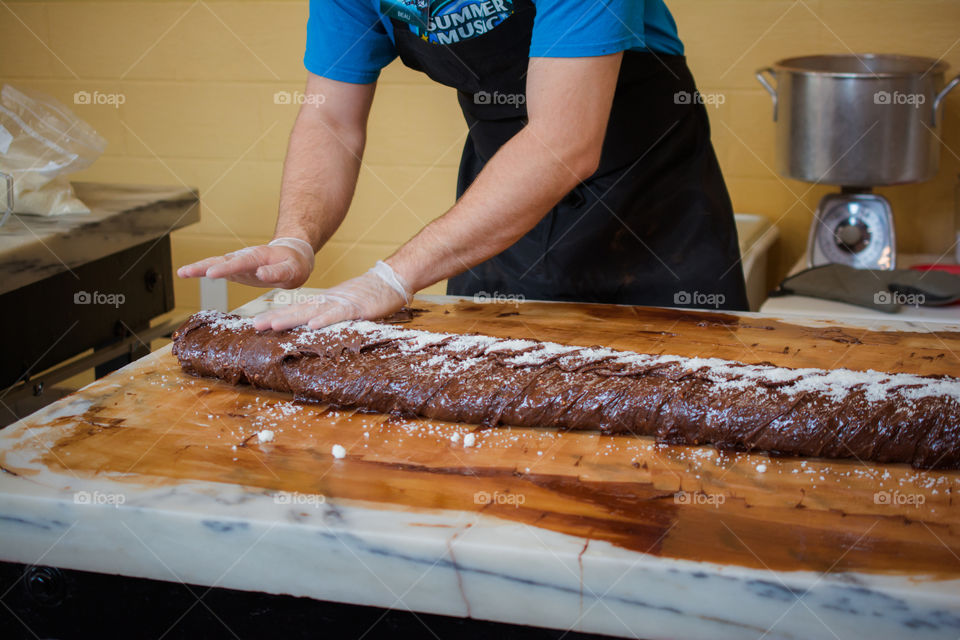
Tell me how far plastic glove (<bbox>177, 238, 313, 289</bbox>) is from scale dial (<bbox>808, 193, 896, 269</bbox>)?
147 cm

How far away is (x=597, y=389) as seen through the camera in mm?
1156

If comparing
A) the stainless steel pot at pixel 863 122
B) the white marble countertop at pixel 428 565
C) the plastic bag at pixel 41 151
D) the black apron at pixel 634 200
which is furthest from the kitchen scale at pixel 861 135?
the plastic bag at pixel 41 151

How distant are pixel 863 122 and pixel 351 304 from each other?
4.65 ft

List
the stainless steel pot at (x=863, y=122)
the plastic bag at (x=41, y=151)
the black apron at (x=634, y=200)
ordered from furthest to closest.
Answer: the stainless steel pot at (x=863, y=122), the plastic bag at (x=41, y=151), the black apron at (x=634, y=200)

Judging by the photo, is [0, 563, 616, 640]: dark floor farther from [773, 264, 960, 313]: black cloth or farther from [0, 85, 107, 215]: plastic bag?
Answer: [773, 264, 960, 313]: black cloth

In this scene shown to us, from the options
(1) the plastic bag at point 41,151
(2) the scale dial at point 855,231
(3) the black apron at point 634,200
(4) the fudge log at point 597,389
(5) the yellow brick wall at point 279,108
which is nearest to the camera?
(4) the fudge log at point 597,389

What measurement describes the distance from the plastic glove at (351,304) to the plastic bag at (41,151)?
3.02 ft

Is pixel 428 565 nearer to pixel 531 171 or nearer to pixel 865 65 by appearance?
pixel 531 171

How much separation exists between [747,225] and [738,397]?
64.4 inches

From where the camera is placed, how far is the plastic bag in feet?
6.30

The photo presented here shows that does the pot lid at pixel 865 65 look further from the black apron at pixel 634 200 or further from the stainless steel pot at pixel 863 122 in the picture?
the black apron at pixel 634 200

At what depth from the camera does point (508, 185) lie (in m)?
1.42

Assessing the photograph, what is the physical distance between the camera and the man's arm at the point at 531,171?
1.37 m

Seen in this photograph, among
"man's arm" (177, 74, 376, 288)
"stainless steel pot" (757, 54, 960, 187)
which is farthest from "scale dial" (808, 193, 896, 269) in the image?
"man's arm" (177, 74, 376, 288)
